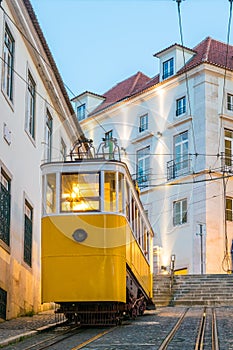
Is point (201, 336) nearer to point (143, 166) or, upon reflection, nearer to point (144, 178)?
point (144, 178)

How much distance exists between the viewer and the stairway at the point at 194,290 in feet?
82.5

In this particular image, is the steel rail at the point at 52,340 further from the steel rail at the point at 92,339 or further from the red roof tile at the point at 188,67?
the red roof tile at the point at 188,67

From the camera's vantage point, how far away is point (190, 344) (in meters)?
10.3

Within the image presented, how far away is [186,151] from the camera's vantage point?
3609 cm

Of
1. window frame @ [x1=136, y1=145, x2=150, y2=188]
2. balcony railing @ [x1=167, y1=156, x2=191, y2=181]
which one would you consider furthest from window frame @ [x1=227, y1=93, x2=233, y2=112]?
window frame @ [x1=136, y1=145, x2=150, y2=188]

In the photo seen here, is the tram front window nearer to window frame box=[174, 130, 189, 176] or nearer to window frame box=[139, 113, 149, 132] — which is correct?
window frame box=[174, 130, 189, 176]

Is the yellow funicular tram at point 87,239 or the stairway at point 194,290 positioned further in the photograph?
the stairway at point 194,290

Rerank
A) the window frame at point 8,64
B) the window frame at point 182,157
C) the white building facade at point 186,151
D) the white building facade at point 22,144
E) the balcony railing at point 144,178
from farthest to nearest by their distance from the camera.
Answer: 1. the balcony railing at point 144,178
2. the window frame at point 182,157
3. the white building facade at point 186,151
4. the window frame at point 8,64
5. the white building facade at point 22,144

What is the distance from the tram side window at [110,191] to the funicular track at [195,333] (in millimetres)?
2381

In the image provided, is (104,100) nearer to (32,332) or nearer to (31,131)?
(31,131)

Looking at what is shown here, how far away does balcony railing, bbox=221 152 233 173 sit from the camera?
35.3 metres

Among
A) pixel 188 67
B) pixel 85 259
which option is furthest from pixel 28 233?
pixel 188 67

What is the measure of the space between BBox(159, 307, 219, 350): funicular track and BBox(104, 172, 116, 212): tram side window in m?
2.38

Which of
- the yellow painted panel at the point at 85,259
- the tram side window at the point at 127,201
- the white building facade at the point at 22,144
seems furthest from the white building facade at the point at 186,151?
the yellow painted panel at the point at 85,259
